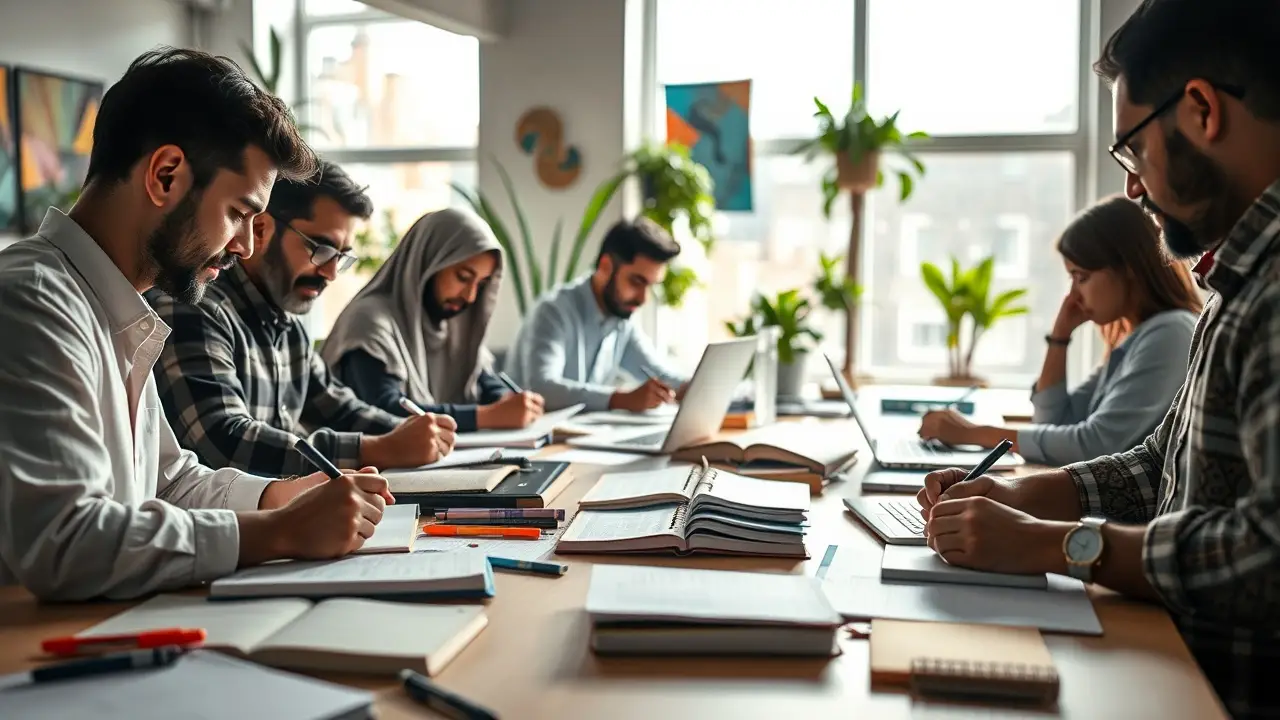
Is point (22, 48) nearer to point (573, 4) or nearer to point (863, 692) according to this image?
point (573, 4)

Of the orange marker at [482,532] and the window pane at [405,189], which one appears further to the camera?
the window pane at [405,189]

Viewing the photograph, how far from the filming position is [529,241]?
16.9 feet

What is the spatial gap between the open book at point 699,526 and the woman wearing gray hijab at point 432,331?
111 centimetres

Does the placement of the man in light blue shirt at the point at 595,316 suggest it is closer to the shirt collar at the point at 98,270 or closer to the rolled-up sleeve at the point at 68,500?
the shirt collar at the point at 98,270

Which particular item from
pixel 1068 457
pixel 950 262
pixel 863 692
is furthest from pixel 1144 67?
pixel 950 262

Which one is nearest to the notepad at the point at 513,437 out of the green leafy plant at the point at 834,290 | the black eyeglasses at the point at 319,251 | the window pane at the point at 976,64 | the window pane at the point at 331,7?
the black eyeglasses at the point at 319,251

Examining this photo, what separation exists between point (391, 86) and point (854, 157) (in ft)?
8.29

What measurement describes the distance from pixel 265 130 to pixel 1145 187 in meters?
1.14

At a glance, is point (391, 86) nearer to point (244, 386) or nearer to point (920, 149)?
point (920, 149)

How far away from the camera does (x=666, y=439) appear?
229cm

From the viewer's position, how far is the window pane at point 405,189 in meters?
5.61

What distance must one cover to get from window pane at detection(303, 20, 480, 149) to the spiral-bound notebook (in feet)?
15.6

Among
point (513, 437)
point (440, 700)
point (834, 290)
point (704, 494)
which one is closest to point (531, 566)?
point (704, 494)

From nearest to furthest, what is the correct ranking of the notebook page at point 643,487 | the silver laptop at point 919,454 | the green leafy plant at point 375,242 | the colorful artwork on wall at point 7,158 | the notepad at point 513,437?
1. the notebook page at point 643,487
2. the silver laptop at point 919,454
3. the notepad at point 513,437
4. the colorful artwork on wall at point 7,158
5. the green leafy plant at point 375,242
